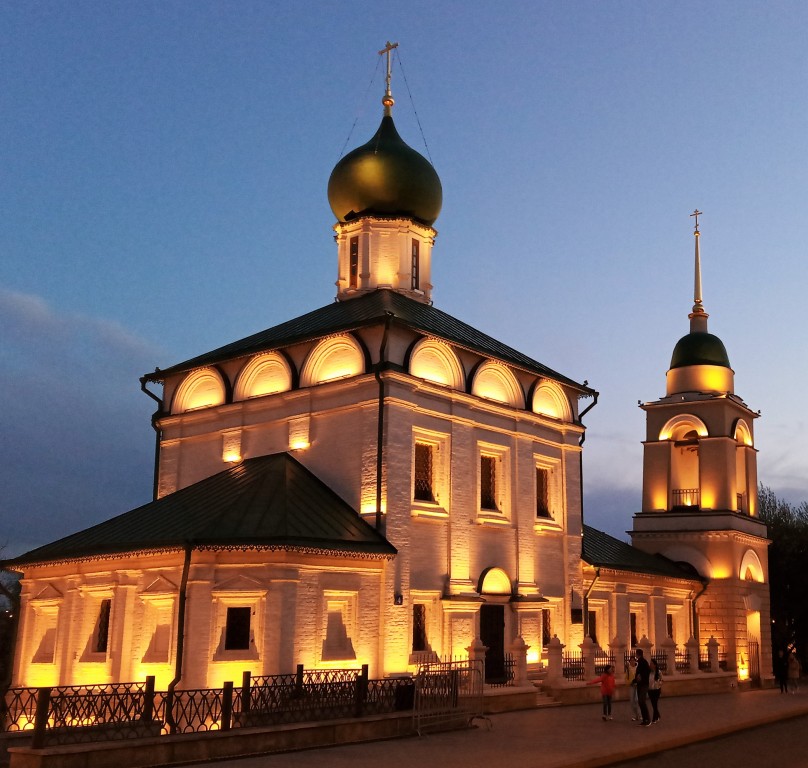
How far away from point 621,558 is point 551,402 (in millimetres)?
5902

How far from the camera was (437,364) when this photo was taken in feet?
75.4

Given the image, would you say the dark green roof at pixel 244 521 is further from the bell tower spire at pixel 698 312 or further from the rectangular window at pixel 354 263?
the bell tower spire at pixel 698 312

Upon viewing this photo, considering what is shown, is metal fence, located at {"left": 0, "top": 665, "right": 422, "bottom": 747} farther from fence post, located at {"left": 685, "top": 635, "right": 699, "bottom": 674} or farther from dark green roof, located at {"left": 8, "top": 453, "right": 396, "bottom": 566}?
fence post, located at {"left": 685, "top": 635, "right": 699, "bottom": 674}

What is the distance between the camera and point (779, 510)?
155 feet

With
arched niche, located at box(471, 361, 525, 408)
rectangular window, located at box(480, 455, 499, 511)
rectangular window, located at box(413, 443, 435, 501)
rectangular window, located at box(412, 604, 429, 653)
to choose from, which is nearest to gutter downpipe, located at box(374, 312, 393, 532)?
rectangular window, located at box(413, 443, 435, 501)

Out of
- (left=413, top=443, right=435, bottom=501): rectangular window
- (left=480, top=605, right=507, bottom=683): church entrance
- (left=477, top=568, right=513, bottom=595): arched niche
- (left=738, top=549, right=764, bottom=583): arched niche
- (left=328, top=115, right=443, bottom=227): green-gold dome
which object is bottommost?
(left=480, top=605, right=507, bottom=683): church entrance

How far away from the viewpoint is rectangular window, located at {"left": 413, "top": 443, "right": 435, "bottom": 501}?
22.1 m

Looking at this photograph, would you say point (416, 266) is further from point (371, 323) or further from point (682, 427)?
point (682, 427)

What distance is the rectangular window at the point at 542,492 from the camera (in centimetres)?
2527

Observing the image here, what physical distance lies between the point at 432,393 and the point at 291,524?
199 inches

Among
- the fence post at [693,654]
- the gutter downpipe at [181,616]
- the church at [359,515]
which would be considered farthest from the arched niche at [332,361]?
the fence post at [693,654]

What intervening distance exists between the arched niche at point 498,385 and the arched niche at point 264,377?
4.52 meters

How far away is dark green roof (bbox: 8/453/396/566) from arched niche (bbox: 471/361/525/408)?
188 inches

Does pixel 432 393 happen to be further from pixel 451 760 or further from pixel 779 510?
pixel 779 510
